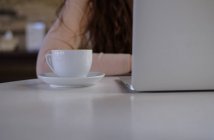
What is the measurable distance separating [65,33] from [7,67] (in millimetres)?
1473

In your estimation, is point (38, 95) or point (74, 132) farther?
point (38, 95)

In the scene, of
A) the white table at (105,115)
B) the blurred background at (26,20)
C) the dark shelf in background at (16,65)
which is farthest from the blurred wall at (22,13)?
the white table at (105,115)

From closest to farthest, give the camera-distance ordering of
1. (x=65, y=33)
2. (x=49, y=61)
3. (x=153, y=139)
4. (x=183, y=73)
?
(x=153, y=139)
(x=183, y=73)
(x=49, y=61)
(x=65, y=33)

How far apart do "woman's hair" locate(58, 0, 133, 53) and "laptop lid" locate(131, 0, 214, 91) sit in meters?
0.76

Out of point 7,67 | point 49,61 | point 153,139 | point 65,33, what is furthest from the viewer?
point 7,67

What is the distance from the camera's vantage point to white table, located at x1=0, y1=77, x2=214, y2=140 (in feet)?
1.00

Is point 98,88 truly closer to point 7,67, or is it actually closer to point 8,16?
point 7,67

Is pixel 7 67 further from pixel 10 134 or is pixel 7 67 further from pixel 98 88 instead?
pixel 10 134

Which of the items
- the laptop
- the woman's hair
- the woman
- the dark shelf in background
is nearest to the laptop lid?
the laptop

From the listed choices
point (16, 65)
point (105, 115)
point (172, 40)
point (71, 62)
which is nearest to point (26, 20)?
point (16, 65)

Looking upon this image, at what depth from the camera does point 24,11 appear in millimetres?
3107

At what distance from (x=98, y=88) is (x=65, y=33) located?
0.57 metres

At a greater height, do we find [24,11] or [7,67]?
[24,11]

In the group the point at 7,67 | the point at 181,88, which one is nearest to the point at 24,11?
the point at 7,67
